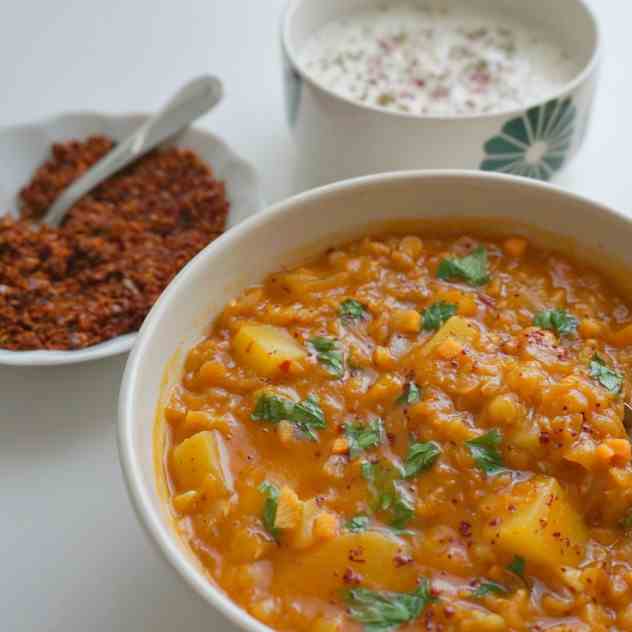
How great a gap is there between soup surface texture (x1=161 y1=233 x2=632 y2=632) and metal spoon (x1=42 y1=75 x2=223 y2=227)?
3.52 ft

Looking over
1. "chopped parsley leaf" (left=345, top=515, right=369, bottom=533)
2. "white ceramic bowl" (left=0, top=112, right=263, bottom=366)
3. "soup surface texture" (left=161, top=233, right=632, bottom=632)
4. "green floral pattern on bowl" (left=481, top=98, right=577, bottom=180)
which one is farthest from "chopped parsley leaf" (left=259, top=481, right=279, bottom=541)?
"green floral pattern on bowl" (left=481, top=98, right=577, bottom=180)

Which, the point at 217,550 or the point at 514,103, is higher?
the point at 514,103

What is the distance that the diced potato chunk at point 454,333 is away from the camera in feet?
7.21

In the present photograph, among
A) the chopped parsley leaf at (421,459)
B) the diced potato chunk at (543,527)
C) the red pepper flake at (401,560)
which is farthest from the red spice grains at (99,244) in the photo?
the diced potato chunk at (543,527)

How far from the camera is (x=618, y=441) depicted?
1987mm

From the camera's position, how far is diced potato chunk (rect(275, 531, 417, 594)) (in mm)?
1931

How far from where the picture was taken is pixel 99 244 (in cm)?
301

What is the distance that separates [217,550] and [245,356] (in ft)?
1.46

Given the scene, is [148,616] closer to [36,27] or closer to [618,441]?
[618,441]

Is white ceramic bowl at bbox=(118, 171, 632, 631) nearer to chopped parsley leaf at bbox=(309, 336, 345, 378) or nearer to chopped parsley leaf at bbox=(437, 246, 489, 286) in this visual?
chopped parsley leaf at bbox=(437, 246, 489, 286)

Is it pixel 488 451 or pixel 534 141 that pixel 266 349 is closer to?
pixel 488 451

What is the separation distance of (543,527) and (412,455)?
0.30 m

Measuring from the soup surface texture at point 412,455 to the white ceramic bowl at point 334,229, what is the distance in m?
0.07

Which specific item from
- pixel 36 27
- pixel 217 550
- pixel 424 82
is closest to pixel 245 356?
pixel 217 550
